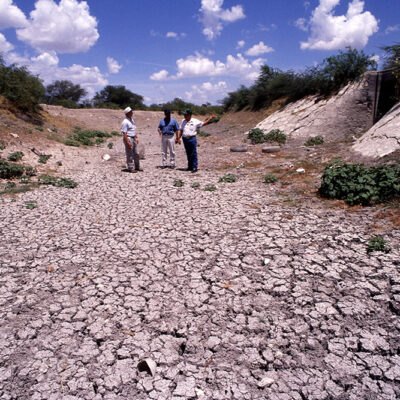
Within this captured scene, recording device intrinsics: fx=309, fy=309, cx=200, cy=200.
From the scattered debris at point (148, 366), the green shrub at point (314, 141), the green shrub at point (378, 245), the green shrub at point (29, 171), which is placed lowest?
the scattered debris at point (148, 366)

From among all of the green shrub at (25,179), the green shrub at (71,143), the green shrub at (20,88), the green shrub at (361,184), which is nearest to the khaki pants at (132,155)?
the green shrub at (25,179)

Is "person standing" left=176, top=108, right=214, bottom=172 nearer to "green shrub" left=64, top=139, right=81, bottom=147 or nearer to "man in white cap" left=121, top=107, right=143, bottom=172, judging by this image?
"man in white cap" left=121, top=107, right=143, bottom=172

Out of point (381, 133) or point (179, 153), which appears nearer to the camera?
point (381, 133)

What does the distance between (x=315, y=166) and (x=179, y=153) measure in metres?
6.83

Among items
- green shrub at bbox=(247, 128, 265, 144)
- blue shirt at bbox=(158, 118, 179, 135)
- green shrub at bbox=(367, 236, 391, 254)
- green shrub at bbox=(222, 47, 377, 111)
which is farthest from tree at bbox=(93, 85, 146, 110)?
green shrub at bbox=(367, 236, 391, 254)

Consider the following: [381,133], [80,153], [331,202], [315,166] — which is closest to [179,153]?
[80,153]

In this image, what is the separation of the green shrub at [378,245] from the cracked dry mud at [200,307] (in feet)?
0.35

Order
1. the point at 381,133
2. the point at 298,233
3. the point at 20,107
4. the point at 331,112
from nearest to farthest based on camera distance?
the point at 298,233 → the point at 381,133 → the point at 331,112 → the point at 20,107

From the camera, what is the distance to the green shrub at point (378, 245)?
13.6ft

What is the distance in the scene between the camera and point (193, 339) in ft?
9.90

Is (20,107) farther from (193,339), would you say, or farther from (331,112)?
(193,339)

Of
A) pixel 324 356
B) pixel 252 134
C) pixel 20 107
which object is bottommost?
pixel 324 356

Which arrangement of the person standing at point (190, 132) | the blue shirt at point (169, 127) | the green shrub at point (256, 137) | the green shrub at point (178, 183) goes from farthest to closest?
the green shrub at point (256, 137) → the blue shirt at point (169, 127) → the person standing at point (190, 132) → the green shrub at point (178, 183)

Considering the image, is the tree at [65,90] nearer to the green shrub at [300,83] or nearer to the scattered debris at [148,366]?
the green shrub at [300,83]
